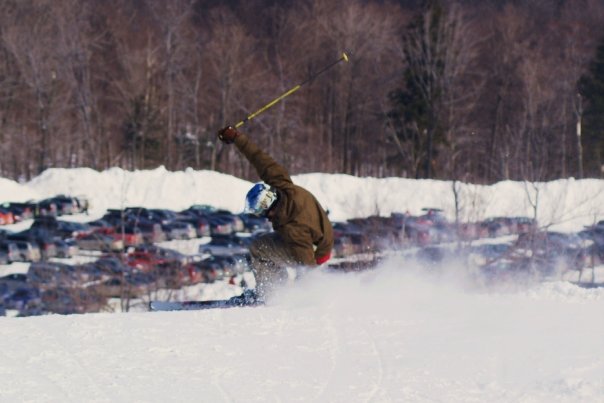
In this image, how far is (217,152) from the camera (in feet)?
194

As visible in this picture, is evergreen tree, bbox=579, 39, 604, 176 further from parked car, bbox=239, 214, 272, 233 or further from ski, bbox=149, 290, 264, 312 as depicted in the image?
ski, bbox=149, 290, 264, 312

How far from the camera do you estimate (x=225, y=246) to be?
114ft

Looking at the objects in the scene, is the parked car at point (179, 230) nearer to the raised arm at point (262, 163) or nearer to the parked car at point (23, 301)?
the parked car at point (23, 301)

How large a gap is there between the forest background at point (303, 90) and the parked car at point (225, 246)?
13.9 metres

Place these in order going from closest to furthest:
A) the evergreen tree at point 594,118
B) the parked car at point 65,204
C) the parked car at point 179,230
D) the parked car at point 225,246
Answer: the parked car at point 225,246 → the parked car at point 179,230 → the parked car at point 65,204 → the evergreen tree at point 594,118

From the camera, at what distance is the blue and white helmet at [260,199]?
7.62 meters

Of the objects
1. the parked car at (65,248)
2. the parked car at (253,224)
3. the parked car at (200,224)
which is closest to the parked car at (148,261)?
the parked car at (65,248)

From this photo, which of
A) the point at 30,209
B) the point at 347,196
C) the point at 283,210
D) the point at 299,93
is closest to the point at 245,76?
the point at 299,93

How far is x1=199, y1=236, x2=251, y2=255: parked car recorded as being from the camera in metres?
34.4

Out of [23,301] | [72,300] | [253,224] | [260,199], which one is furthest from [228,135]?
[253,224]

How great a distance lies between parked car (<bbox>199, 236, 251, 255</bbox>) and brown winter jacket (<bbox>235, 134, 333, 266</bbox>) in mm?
26023

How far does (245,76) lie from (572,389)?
181 ft

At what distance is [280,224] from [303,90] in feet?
180

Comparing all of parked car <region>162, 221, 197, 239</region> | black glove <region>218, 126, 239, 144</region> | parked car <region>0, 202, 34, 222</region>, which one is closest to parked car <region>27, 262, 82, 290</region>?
parked car <region>162, 221, 197, 239</region>
